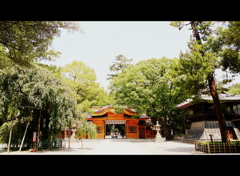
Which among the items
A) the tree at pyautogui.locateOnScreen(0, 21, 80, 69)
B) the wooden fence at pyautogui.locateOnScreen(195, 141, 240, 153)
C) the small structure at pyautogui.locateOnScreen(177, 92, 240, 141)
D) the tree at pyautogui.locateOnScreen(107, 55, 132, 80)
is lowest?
the wooden fence at pyautogui.locateOnScreen(195, 141, 240, 153)

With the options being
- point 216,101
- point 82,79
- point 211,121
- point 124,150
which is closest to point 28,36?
point 124,150

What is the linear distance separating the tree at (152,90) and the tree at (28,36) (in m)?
12.8

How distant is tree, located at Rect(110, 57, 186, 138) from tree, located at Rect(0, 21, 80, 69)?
41.9 feet

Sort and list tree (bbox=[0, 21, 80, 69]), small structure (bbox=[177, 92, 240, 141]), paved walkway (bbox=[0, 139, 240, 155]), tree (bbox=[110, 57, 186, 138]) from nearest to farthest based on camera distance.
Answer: tree (bbox=[0, 21, 80, 69])
paved walkway (bbox=[0, 139, 240, 155])
small structure (bbox=[177, 92, 240, 141])
tree (bbox=[110, 57, 186, 138])

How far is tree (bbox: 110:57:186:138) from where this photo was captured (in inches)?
712

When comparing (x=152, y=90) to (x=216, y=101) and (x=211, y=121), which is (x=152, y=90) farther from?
(x=216, y=101)

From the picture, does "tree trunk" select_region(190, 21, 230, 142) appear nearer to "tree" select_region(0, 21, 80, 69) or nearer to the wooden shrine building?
"tree" select_region(0, 21, 80, 69)

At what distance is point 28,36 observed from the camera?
5.79 metres

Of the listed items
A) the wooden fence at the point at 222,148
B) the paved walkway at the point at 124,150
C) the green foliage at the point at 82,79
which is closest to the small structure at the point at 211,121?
the paved walkway at the point at 124,150

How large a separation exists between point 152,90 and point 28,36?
14.5 metres

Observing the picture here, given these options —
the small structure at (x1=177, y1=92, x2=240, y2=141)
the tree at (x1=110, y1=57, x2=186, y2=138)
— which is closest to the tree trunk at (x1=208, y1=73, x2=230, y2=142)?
the small structure at (x1=177, y1=92, x2=240, y2=141)
